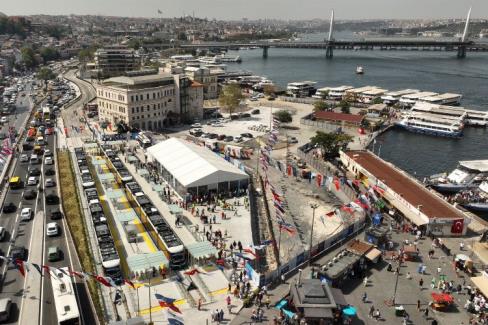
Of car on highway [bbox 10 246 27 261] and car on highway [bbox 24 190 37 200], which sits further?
car on highway [bbox 24 190 37 200]

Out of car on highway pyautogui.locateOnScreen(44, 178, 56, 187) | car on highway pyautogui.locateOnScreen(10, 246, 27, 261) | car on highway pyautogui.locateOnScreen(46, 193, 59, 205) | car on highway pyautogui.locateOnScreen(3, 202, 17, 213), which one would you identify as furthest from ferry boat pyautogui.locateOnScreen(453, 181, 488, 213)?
car on highway pyautogui.locateOnScreen(3, 202, 17, 213)

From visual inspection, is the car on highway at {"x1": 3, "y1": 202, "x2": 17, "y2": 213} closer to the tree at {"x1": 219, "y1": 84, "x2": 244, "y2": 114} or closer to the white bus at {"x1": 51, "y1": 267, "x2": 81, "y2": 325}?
the white bus at {"x1": 51, "y1": 267, "x2": 81, "y2": 325}

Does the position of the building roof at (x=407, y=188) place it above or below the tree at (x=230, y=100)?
below

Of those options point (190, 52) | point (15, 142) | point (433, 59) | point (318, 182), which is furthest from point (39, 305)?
point (433, 59)

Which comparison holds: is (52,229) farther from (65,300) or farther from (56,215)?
(65,300)

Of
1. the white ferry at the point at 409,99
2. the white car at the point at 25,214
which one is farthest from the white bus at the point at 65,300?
the white ferry at the point at 409,99

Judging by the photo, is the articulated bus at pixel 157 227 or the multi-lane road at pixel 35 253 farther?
the articulated bus at pixel 157 227

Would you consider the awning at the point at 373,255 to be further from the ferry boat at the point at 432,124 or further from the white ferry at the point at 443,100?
the white ferry at the point at 443,100
